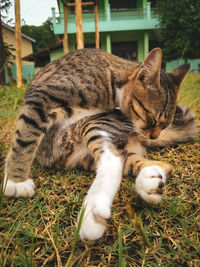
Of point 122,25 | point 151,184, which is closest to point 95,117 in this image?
point 151,184

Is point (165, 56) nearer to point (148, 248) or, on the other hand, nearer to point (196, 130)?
point (196, 130)

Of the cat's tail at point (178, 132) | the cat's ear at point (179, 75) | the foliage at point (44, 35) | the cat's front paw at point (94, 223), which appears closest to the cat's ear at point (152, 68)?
the cat's ear at point (179, 75)

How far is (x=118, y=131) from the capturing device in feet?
4.24

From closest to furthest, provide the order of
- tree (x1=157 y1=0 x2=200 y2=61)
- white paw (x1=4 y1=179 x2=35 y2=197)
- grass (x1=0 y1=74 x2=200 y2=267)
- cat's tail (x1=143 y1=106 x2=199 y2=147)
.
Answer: grass (x1=0 y1=74 x2=200 y2=267) → white paw (x1=4 y1=179 x2=35 y2=197) → cat's tail (x1=143 y1=106 x2=199 y2=147) → tree (x1=157 y1=0 x2=200 y2=61)

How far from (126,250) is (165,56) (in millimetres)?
9394

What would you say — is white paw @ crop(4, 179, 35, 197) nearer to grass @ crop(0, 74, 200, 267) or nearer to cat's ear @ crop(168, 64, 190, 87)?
grass @ crop(0, 74, 200, 267)

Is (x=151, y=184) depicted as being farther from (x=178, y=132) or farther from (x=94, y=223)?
(x=178, y=132)

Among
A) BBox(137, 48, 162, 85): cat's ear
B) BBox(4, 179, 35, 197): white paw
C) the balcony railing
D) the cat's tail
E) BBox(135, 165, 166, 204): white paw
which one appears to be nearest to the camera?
BBox(135, 165, 166, 204): white paw

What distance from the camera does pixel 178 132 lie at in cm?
148

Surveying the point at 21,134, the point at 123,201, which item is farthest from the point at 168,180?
the point at 21,134

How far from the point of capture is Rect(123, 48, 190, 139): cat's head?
49.9 inches

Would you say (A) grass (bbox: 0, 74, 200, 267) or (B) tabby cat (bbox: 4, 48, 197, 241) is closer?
(A) grass (bbox: 0, 74, 200, 267)

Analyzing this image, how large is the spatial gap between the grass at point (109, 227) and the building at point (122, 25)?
939 cm

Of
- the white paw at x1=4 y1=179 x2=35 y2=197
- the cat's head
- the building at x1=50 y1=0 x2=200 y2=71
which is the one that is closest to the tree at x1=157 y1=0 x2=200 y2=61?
the building at x1=50 y1=0 x2=200 y2=71
